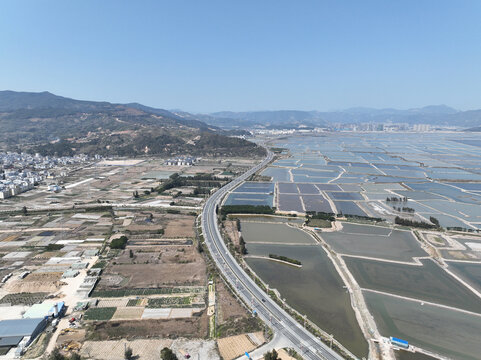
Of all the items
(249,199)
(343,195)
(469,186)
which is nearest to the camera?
(249,199)

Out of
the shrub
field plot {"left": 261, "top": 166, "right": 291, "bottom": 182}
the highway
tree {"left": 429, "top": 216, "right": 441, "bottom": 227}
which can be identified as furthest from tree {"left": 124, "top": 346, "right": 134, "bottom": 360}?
field plot {"left": 261, "top": 166, "right": 291, "bottom": 182}

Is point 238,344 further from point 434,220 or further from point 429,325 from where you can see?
point 434,220

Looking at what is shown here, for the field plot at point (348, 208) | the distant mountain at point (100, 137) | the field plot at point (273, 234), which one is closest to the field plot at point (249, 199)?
the field plot at point (273, 234)

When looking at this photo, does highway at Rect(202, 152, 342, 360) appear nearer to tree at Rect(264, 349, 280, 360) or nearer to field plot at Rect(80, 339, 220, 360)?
tree at Rect(264, 349, 280, 360)

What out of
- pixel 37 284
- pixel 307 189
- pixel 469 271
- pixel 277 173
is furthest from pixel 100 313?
pixel 277 173

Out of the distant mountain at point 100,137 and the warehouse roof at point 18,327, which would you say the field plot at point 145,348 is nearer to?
the warehouse roof at point 18,327

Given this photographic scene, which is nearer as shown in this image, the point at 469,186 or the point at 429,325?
the point at 429,325
